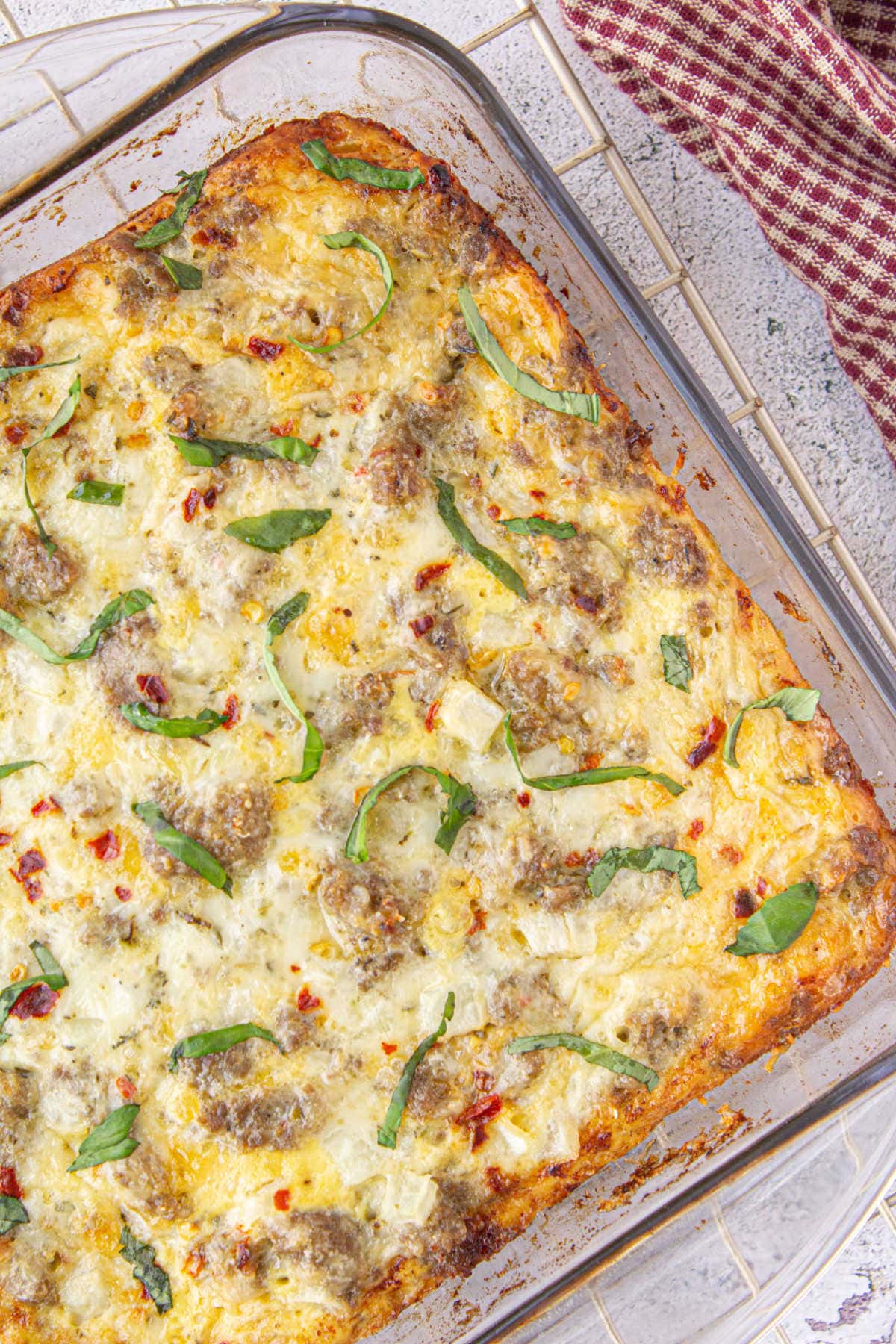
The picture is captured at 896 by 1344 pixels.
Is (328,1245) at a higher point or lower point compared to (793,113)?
lower

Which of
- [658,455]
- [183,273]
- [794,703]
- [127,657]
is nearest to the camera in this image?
[127,657]

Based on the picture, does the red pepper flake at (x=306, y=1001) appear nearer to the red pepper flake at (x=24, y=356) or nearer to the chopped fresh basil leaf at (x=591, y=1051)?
the chopped fresh basil leaf at (x=591, y=1051)

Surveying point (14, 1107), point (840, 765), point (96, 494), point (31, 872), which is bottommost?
point (840, 765)

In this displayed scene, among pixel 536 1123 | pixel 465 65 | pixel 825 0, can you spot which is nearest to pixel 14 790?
pixel 536 1123

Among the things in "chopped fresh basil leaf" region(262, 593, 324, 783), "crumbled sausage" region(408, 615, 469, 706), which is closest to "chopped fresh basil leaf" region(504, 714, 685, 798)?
"crumbled sausage" region(408, 615, 469, 706)

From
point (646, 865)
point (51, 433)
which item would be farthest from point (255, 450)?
point (646, 865)

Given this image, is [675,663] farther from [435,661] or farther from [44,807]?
[44,807]
